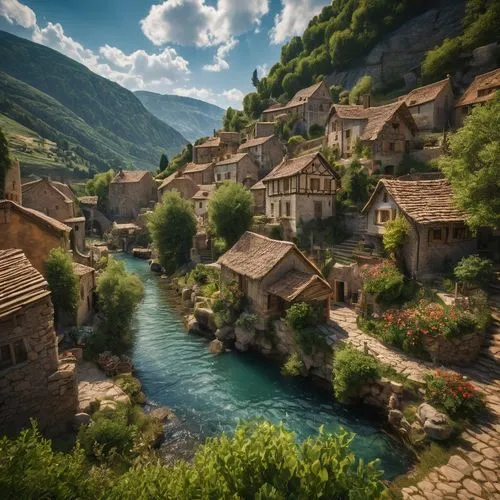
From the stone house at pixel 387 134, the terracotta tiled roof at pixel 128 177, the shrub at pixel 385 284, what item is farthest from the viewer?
the terracotta tiled roof at pixel 128 177

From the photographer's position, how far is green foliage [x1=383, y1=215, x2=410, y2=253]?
22.9 meters

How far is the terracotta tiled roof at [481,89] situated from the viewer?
39.7 m

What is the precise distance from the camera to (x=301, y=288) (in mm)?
20922

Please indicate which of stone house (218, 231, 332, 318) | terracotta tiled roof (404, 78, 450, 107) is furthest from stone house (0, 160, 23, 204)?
terracotta tiled roof (404, 78, 450, 107)

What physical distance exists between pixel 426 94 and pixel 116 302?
48.5 meters

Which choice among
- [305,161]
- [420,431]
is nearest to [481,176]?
[420,431]

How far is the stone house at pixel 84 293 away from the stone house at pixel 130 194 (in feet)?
199

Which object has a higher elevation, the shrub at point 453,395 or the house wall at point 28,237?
the house wall at point 28,237

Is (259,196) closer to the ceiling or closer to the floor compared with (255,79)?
closer to the floor

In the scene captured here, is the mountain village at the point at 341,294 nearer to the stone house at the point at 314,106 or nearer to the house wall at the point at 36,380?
the house wall at the point at 36,380

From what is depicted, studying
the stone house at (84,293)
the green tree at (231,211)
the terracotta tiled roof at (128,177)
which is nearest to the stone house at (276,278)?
the stone house at (84,293)

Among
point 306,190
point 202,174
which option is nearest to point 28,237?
point 306,190

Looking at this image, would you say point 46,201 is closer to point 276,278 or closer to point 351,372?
point 276,278

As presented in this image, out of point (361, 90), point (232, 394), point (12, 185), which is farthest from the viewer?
point (361, 90)
